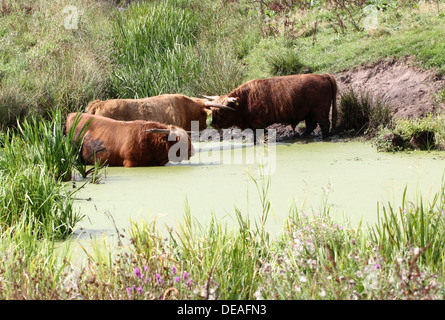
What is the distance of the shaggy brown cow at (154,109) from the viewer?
9.83 metres

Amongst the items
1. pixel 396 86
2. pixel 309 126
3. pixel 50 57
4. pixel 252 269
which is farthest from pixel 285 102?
pixel 252 269

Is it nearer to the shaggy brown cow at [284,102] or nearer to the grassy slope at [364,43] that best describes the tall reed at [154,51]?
the grassy slope at [364,43]

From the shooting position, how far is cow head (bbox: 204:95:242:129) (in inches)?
416

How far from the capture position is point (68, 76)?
12227 mm

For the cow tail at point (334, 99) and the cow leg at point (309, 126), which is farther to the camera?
the cow leg at point (309, 126)

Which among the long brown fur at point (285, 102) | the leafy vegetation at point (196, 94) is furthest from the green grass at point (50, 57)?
the long brown fur at point (285, 102)

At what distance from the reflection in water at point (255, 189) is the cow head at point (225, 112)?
1446 millimetres

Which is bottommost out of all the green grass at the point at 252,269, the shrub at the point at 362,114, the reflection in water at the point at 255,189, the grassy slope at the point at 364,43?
the reflection in water at the point at 255,189

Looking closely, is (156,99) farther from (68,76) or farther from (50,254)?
(50,254)

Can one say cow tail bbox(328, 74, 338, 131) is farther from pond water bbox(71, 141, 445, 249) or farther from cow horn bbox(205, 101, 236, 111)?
cow horn bbox(205, 101, 236, 111)

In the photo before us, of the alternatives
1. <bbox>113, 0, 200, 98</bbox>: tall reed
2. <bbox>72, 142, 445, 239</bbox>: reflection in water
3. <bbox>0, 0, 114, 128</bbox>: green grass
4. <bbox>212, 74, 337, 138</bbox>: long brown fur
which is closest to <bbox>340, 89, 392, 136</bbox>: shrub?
<bbox>212, 74, 337, 138</bbox>: long brown fur

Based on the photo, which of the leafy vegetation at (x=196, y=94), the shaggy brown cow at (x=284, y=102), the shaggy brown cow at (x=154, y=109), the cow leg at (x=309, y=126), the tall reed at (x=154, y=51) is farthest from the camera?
the tall reed at (x=154, y=51)

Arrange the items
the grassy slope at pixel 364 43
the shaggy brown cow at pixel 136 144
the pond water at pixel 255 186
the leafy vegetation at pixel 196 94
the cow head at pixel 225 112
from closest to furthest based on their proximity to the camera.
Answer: the leafy vegetation at pixel 196 94, the pond water at pixel 255 186, the shaggy brown cow at pixel 136 144, the cow head at pixel 225 112, the grassy slope at pixel 364 43

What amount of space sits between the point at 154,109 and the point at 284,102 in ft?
7.00
